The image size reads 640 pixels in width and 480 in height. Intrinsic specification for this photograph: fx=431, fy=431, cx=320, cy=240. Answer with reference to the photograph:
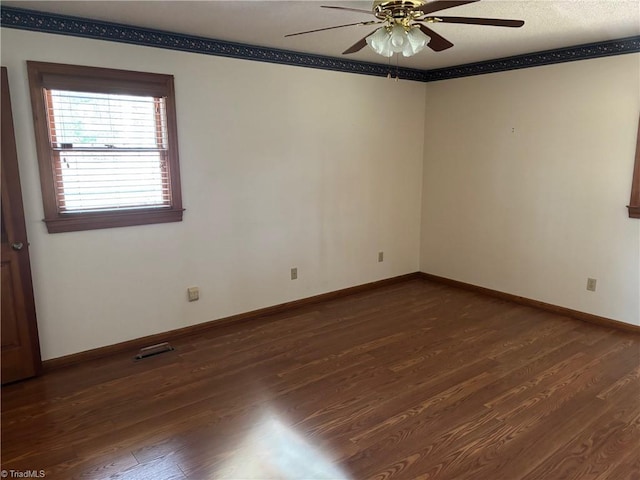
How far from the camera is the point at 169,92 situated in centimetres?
326

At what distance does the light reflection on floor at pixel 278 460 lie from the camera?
2062mm

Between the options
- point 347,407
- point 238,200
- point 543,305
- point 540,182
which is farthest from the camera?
point 543,305

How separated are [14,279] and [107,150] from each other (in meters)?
1.05

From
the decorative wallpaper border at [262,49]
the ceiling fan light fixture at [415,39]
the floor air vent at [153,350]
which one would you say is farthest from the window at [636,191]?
the floor air vent at [153,350]

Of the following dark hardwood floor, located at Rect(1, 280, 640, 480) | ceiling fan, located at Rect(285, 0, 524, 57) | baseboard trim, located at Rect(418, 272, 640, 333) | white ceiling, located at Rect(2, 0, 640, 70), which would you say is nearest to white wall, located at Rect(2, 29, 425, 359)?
white ceiling, located at Rect(2, 0, 640, 70)

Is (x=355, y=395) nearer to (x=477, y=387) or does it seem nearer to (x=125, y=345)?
(x=477, y=387)

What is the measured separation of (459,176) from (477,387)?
2.66m

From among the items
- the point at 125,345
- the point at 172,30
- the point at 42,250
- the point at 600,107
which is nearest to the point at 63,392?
the point at 125,345

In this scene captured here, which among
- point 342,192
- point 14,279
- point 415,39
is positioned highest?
point 415,39

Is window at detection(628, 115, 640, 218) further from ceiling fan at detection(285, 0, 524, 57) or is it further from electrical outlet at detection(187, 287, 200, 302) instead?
electrical outlet at detection(187, 287, 200, 302)

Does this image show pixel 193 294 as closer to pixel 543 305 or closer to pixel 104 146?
pixel 104 146

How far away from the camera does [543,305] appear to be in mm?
4246

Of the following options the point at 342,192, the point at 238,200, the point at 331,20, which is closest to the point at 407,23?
the point at 331,20

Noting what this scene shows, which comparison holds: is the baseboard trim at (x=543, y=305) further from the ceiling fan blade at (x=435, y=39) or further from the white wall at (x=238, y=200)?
the ceiling fan blade at (x=435, y=39)
